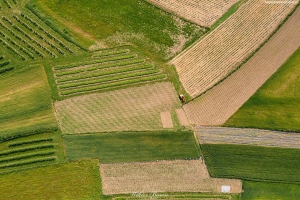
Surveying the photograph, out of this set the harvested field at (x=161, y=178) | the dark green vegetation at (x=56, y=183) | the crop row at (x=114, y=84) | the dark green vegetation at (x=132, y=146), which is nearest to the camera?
the dark green vegetation at (x=56, y=183)

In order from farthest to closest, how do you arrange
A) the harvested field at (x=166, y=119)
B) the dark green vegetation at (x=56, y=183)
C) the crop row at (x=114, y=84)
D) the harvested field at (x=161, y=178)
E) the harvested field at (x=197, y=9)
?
the harvested field at (x=197, y=9) < the crop row at (x=114, y=84) < the harvested field at (x=166, y=119) < the harvested field at (x=161, y=178) < the dark green vegetation at (x=56, y=183)

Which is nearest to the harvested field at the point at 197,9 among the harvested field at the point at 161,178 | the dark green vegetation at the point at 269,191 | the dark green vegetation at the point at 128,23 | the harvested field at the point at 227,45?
the dark green vegetation at the point at 128,23

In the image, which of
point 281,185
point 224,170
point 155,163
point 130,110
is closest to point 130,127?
point 130,110

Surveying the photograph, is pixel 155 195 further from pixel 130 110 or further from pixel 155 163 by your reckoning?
pixel 130 110

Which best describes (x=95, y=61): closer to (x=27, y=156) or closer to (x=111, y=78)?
(x=111, y=78)

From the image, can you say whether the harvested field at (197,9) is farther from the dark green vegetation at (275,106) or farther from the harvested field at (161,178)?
the harvested field at (161,178)

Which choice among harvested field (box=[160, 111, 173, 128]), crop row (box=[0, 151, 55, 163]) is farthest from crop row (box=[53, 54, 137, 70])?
crop row (box=[0, 151, 55, 163])

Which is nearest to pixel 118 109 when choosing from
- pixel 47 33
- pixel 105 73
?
pixel 105 73
